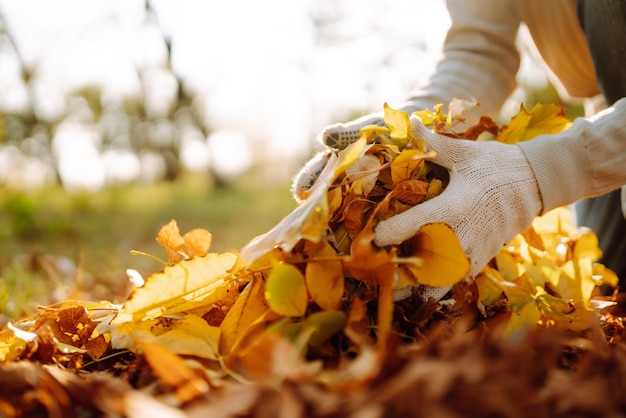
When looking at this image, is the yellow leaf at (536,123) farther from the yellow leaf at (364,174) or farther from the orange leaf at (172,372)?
the orange leaf at (172,372)

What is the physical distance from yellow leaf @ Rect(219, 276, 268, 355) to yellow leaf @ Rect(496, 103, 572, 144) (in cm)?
65

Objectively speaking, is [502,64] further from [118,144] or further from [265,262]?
[118,144]

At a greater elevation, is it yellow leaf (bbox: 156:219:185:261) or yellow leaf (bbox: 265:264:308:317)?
yellow leaf (bbox: 265:264:308:317)

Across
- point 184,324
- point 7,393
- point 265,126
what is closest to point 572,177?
point 184,324

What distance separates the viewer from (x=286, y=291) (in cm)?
72

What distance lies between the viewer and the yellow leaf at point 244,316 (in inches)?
29.3

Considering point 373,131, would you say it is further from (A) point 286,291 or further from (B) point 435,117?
(A) point 286,291

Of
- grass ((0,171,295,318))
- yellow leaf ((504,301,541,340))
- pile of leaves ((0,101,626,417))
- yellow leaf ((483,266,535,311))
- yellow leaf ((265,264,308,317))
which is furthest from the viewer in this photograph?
grass ((0,171,295,318))

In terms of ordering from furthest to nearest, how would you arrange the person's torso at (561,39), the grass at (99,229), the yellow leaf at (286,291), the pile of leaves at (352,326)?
the grass at (99,229) < the person's torso at (561,39) < the yellow leaf at (286,291) < the pile of leaves at (352,326)

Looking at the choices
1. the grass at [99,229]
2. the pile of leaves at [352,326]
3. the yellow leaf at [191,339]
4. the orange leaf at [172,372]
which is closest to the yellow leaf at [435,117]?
the pile of leaves at [352,326]

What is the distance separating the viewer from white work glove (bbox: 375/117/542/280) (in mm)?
913

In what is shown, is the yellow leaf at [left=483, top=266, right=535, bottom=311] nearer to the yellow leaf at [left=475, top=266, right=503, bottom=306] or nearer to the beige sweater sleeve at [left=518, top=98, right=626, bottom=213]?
the yellow leaf at [left=475, top=266, right=503, bottom=306]

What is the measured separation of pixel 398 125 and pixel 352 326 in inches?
16.3

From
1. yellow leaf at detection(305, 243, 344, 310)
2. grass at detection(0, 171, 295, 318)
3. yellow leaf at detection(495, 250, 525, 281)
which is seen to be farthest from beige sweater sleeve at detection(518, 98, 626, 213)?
grass at detection(0, 171, 295, 318)
